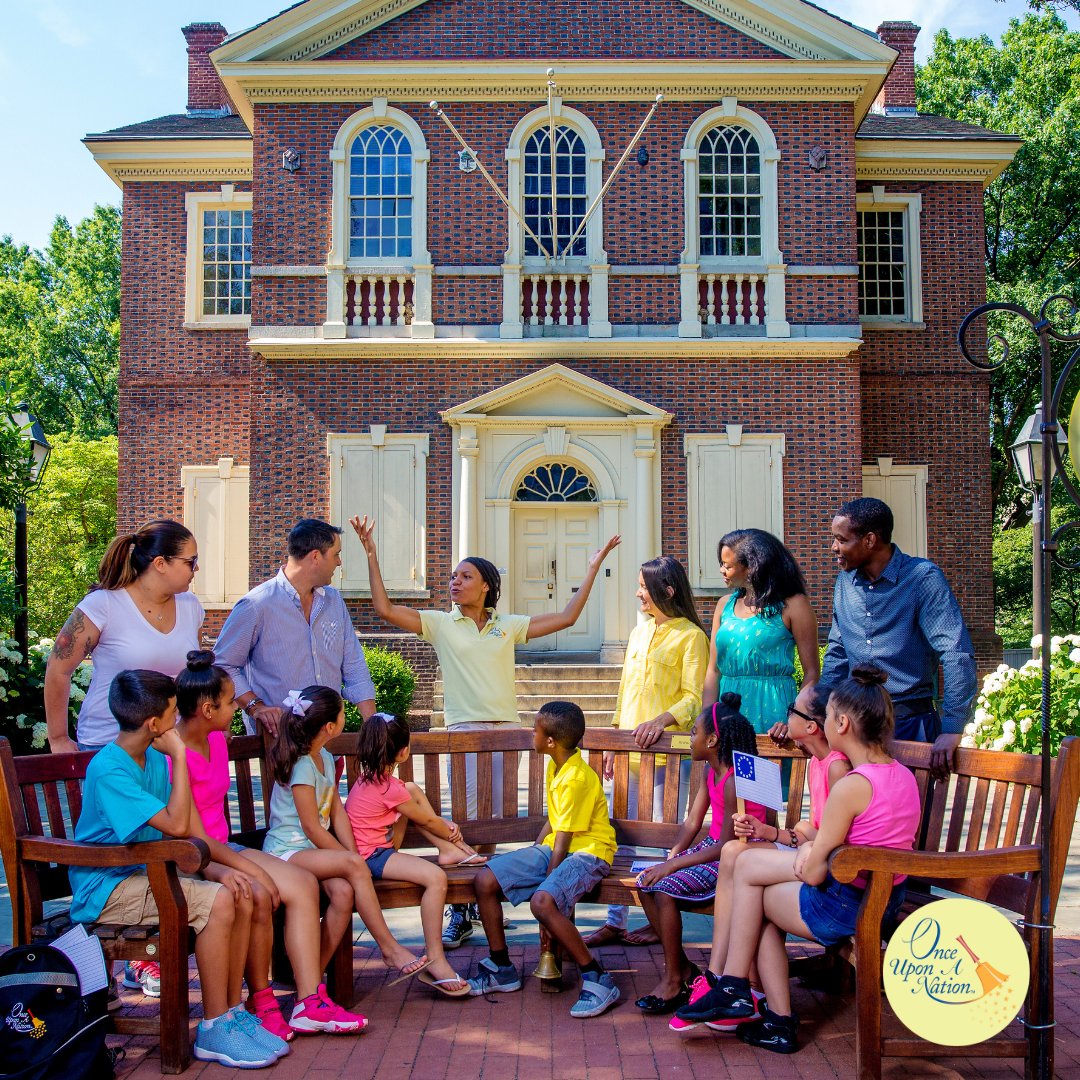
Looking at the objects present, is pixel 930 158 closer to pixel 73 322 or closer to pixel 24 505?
pixel 24 505

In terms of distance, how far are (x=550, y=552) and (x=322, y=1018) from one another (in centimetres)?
1215

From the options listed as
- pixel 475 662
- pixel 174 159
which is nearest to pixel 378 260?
pixel 174 159

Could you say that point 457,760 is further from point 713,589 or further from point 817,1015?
point 713,589

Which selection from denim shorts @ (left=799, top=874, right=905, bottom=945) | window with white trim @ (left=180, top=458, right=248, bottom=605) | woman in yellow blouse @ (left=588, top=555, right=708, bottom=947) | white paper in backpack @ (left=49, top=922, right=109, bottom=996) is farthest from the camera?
window with white trim @ (left=180, top=458, right=248, bottom=605)

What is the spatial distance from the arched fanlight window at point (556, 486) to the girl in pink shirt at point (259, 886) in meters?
11.6

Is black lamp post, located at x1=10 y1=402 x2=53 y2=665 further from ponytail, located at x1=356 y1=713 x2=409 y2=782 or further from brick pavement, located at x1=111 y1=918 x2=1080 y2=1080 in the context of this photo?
brick pavement, located at x1=111 y1=918 x2=1080 y2=1080

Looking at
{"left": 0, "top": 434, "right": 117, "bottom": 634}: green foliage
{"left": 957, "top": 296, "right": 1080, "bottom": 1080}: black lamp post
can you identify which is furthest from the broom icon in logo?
{"left": 0, "top": 434, "right": 117, "bottom": 634}: green foliage

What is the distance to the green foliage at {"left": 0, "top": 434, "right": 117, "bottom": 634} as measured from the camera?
25656 mm

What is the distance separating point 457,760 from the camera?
559 cm

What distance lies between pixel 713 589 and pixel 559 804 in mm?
11273

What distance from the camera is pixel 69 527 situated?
27219 millimetres

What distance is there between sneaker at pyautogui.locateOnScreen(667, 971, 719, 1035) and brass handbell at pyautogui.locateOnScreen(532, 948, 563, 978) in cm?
58

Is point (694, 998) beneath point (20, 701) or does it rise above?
beneath

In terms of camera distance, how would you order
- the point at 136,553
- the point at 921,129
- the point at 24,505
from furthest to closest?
the point at 921,129
the point at 24,505
the point at 136,553
